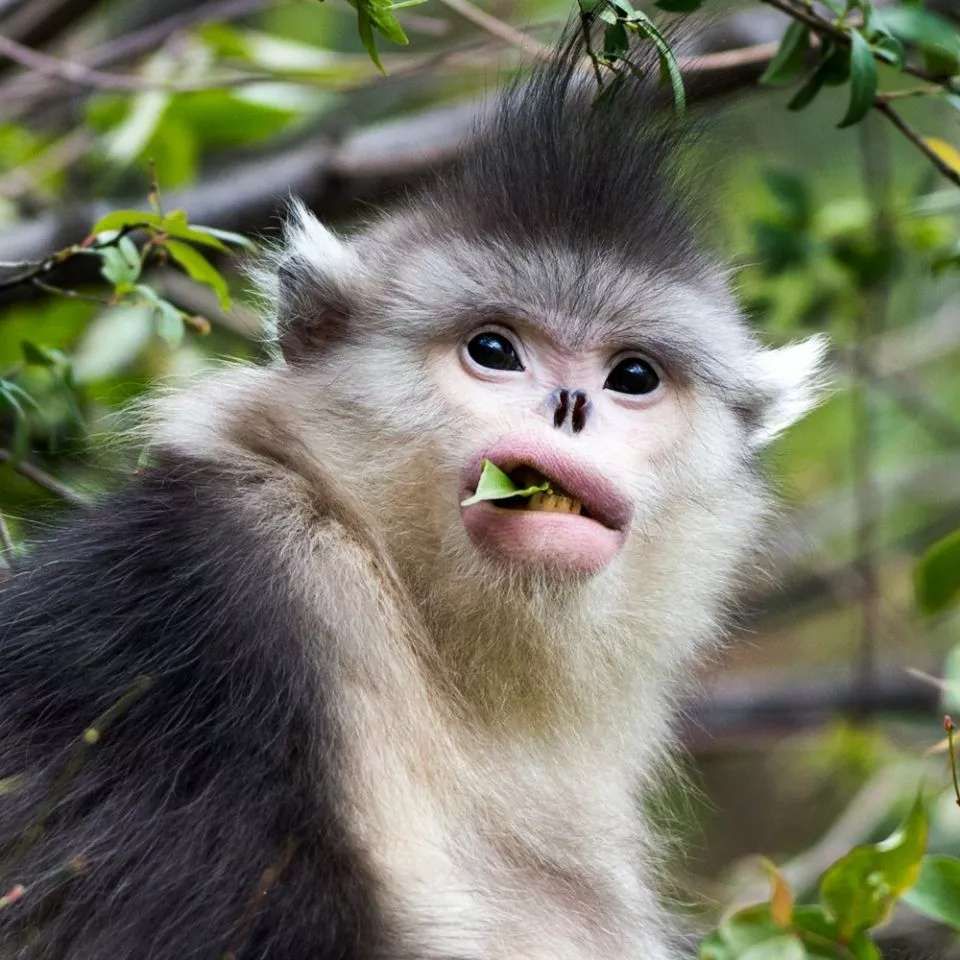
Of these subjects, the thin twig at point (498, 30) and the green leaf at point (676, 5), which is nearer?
the green leaf at point (676, 5)

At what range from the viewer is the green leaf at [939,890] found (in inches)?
93.8

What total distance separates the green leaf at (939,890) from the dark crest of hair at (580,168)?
1.41 m

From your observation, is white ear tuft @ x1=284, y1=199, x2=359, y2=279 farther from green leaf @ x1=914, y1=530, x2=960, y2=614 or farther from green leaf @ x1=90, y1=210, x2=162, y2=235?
green leaf @ x1=914, y1=530, x2=960, y2=614

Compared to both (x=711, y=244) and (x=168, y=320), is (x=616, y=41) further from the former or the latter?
(x=168, y=320)

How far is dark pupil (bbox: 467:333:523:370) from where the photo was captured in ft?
10.1

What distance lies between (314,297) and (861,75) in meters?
1.21

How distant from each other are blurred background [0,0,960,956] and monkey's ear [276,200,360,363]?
7.4 inches

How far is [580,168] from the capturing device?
3.28 metres

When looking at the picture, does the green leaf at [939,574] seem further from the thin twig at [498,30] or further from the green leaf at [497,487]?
the thin twig at [498,30]

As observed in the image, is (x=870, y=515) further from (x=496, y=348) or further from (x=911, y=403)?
(x=496, y=348)

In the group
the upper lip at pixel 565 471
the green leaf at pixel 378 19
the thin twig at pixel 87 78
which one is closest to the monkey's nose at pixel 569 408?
the upper lip at pixel 565 471

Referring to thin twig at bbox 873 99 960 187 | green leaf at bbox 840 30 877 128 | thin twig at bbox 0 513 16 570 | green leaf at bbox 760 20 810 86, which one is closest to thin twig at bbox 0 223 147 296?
thin twig at bbox 0 513 16 570

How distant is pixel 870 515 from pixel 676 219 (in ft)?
10.2

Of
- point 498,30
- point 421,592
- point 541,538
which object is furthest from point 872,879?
point 498,30
